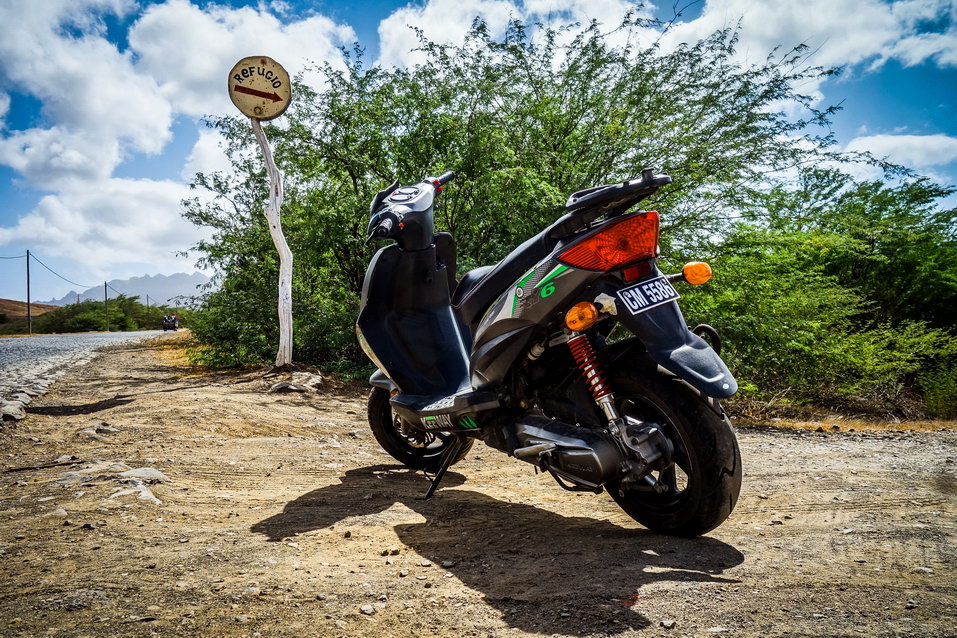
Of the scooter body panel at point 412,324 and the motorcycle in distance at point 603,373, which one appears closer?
the motorcycle in distance at point 603,373

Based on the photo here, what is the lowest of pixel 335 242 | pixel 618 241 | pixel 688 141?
pixel 618 241

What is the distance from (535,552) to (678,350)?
95cm

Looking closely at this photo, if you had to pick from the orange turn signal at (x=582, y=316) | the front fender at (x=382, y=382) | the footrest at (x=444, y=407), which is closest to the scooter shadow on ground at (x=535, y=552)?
the footrest at (x=444, y=407)

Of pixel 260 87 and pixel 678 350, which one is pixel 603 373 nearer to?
pixel 678 350

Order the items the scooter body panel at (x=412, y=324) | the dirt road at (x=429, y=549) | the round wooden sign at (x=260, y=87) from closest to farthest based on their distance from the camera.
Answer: the dirt road at (x=429, y=549)
the scooter body panel at (x=412, y=324)
the round wooden sign at (x=260, y=87)

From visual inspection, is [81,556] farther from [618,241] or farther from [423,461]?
[618,241]

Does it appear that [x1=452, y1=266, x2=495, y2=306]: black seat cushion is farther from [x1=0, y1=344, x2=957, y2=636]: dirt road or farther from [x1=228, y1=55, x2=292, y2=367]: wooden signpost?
[x1=228, y1=55, x2=292, y2=367]: wooden signpost

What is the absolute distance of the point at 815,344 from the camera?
24.9 feet

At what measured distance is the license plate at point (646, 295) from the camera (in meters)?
2.27

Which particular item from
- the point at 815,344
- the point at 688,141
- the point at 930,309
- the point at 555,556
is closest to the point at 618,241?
the point at 555,556

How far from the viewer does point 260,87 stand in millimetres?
7859

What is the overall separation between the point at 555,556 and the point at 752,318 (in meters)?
5.40

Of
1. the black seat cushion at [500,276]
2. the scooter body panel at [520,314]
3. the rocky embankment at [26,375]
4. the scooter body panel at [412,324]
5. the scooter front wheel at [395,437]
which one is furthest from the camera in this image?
the rocky embankment at [26,375]

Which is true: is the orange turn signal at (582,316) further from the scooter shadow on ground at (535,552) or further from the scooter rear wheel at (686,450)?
the scooter shadow on ground at (535,552)
